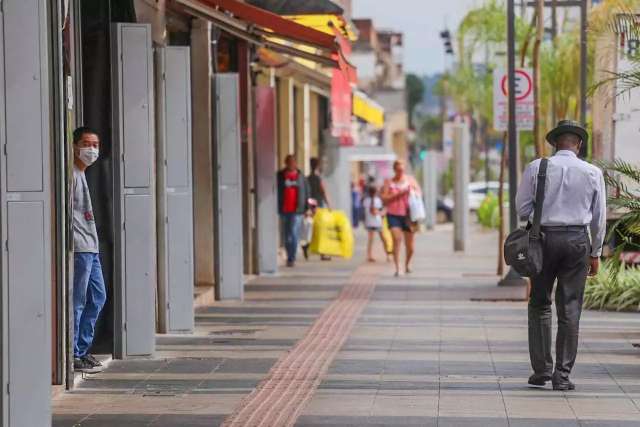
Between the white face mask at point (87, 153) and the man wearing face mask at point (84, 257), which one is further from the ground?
the white face mask at point (87, 153)

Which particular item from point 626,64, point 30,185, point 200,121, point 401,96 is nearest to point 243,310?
point 200,121

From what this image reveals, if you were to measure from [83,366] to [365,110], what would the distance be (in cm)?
1966

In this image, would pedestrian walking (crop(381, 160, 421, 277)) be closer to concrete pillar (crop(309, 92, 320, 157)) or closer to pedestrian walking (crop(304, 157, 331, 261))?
pedestrian walking (crop(304, 157, 331, 261))

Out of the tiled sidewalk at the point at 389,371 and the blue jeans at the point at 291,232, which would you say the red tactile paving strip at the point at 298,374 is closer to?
the tiled sidewalk at the point at 389,371

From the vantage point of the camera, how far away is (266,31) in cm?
1884

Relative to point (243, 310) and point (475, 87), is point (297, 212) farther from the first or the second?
point (475, 87)

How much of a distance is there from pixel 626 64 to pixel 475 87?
3015 cm

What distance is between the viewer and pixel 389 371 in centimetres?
1326

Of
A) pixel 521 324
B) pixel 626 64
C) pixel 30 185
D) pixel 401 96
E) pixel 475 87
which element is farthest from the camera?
pixel 401 96

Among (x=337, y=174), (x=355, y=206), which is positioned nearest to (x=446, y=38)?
(x=355, y=206)

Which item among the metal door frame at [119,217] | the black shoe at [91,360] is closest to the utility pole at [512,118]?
the metal door frame at [119,217]

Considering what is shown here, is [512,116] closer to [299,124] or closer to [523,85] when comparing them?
[523,85]

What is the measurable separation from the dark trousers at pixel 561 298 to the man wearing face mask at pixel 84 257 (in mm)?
3192

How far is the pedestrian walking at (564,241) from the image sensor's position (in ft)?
39.3
